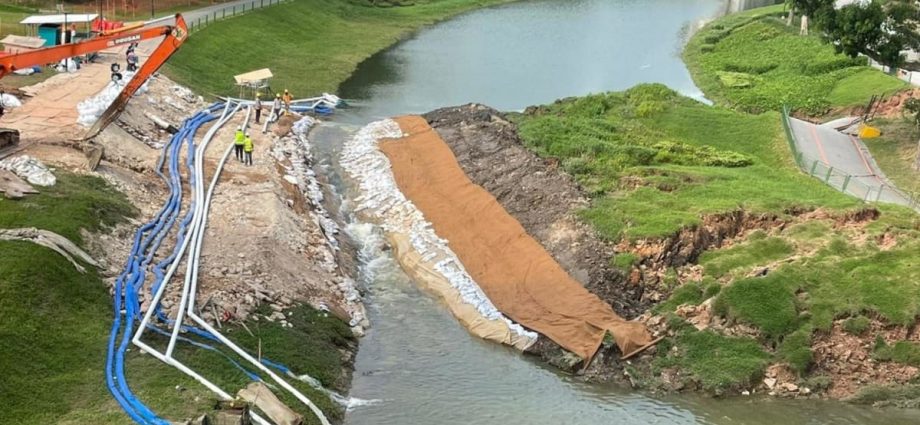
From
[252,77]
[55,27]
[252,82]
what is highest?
[55,27]

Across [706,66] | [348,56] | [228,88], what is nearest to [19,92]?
[228,88]

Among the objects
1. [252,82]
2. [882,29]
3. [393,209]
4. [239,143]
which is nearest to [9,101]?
[239,143]

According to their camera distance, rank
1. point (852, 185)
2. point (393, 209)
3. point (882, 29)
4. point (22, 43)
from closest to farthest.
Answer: point (393, 209) → point (852, 185) → point (882, 29) → point (22, 43)

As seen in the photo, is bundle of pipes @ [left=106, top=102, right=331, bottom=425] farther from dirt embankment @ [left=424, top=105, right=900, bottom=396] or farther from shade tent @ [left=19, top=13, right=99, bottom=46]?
shade tent @ [left=19, top=13, right=99, bottom=46]

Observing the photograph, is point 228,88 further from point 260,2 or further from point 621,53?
point 621,53

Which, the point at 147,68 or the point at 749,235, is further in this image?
the point at 147,68

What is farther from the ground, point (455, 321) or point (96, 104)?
point (96, 104)

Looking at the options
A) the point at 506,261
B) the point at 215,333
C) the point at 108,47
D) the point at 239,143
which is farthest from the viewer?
the point at 239,143

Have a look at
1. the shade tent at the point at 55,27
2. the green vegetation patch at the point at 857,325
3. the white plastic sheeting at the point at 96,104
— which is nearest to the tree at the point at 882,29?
the green vegetation patch at the point at 857,325

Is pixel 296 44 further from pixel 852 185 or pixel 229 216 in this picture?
pixel 852 185
